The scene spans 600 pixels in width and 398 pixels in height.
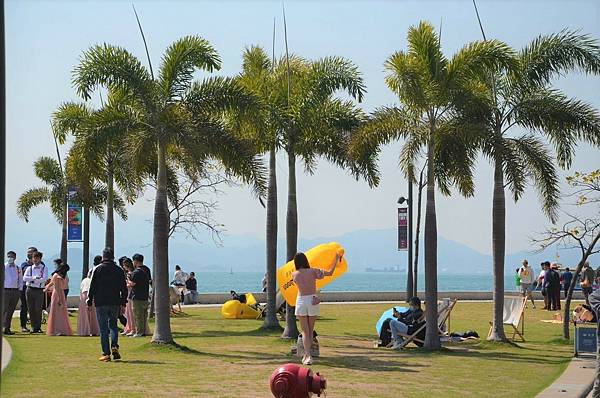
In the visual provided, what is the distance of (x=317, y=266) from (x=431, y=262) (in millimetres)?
2210

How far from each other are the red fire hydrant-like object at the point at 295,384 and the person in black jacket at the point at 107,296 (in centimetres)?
774

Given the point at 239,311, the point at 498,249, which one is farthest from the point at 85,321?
the point at 498,249

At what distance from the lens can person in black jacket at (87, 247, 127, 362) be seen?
15641mm

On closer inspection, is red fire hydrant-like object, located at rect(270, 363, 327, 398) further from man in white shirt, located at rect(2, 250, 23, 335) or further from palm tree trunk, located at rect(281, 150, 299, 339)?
man in white shirt, located at rect(2, 250, 23, 335)

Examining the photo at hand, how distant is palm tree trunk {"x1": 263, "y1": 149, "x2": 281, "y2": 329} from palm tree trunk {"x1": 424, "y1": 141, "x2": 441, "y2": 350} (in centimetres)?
478

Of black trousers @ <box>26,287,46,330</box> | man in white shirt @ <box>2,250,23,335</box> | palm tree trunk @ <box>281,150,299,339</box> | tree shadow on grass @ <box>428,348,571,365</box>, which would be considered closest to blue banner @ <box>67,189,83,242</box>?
black trousers @ <box>26,287,46,330</box>

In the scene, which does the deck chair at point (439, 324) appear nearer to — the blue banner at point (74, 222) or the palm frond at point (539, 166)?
the palm frond at point (539, 166)

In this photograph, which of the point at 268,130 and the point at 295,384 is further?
the point at 268,130

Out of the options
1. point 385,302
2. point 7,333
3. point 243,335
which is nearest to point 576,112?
point 243,335

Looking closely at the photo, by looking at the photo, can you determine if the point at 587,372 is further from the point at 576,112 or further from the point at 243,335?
the point at 243,335

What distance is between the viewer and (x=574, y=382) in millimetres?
13844

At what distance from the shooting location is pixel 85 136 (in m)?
18.5

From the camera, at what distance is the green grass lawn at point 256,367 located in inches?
502

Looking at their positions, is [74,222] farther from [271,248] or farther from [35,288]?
[271,248]
